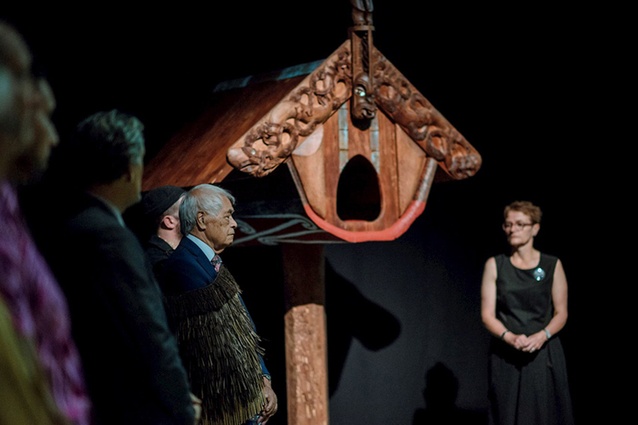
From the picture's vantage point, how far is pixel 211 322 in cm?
293

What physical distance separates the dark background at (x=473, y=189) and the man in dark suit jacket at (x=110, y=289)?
2852 mm

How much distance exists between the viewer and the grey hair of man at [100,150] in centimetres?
218

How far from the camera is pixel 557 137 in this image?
5578mm

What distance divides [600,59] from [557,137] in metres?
0.54

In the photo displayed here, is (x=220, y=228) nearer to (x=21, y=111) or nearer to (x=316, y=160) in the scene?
(x=316, y=160)

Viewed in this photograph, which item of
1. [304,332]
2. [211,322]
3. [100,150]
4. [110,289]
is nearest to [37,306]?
[110,289]

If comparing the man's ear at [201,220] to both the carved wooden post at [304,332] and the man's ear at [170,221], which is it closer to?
the man's ear at [170,221]

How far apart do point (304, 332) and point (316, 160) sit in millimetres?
958

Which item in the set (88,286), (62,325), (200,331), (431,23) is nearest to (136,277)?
(88,286)

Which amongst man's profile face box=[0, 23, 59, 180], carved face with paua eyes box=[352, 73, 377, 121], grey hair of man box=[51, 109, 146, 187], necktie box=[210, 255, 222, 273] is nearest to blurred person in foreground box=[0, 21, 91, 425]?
man's profile face box=[0, 23, 59, 180]

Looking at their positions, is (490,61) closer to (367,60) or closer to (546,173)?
(546,173)

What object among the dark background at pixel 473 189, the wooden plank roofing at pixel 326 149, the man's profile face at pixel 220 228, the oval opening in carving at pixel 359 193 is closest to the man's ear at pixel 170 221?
the wooden plank roofing at pixel 326 149

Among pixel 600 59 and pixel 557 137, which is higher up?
pixel 600 59

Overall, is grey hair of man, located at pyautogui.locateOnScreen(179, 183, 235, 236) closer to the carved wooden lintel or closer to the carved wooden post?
the carved wooden lintel
